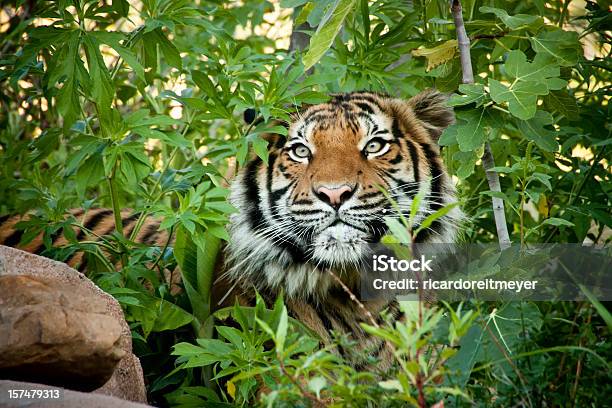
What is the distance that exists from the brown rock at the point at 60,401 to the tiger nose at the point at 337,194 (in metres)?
1.21

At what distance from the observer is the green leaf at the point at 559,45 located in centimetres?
294

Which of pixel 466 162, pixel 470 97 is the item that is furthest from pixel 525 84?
pixel 466 162

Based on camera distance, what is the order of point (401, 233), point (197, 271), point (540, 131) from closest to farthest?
point (401, 233) → point (540, 131) → point (197, 271)

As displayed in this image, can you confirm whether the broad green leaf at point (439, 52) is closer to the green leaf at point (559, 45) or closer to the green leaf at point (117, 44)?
the green leaf at point (559, 45)

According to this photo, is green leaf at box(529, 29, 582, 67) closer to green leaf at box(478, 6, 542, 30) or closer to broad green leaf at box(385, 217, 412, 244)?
green leaf at box(478, 6, 542, 30)

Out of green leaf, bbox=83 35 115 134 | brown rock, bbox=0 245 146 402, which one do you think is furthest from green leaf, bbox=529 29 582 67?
brown rock, bbox=0 245 146 402

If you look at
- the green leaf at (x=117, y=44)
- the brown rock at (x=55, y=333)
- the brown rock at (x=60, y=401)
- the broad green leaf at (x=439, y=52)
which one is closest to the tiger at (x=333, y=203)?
the broad green leaf at (x=439, y=52)

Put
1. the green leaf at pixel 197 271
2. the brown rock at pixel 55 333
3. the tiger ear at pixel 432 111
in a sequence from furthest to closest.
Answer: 1. the tiger ear at pixel 432 111
2. the green leaf at pixel 197 271
3. the brown rock at pixel 55 333

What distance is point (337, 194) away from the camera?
3109mm

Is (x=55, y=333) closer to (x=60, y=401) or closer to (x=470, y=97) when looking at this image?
(x=60, y=401)

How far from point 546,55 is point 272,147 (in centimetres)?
119

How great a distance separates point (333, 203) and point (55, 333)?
1.20 m

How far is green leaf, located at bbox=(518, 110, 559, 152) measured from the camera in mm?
2908

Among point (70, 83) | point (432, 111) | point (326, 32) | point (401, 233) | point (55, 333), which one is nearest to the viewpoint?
point (401, 233)
